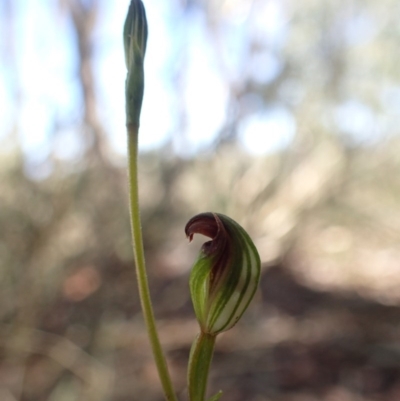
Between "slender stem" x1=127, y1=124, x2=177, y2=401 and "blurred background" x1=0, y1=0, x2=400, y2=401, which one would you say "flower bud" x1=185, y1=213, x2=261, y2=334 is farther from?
"blurred background" x1=0, y1=0, x2=400, y2=401

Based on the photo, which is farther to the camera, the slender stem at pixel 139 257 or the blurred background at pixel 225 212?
the blurred background at pixel 225 212

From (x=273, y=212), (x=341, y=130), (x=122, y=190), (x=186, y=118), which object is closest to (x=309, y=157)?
(x=341, y=130)

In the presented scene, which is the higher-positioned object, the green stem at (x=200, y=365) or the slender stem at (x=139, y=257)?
the slender stem at (x=139, y=257)

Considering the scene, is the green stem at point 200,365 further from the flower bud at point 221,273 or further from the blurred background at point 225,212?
the blurred background at point 225,212

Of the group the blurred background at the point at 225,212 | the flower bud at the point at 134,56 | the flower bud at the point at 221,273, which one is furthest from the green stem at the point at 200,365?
the blurred background at the point at 225,212

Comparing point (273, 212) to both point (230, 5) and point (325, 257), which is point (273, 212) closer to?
point (230, 5)

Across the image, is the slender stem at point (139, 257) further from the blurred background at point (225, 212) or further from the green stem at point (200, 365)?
the blurred background at point (225, 212)
